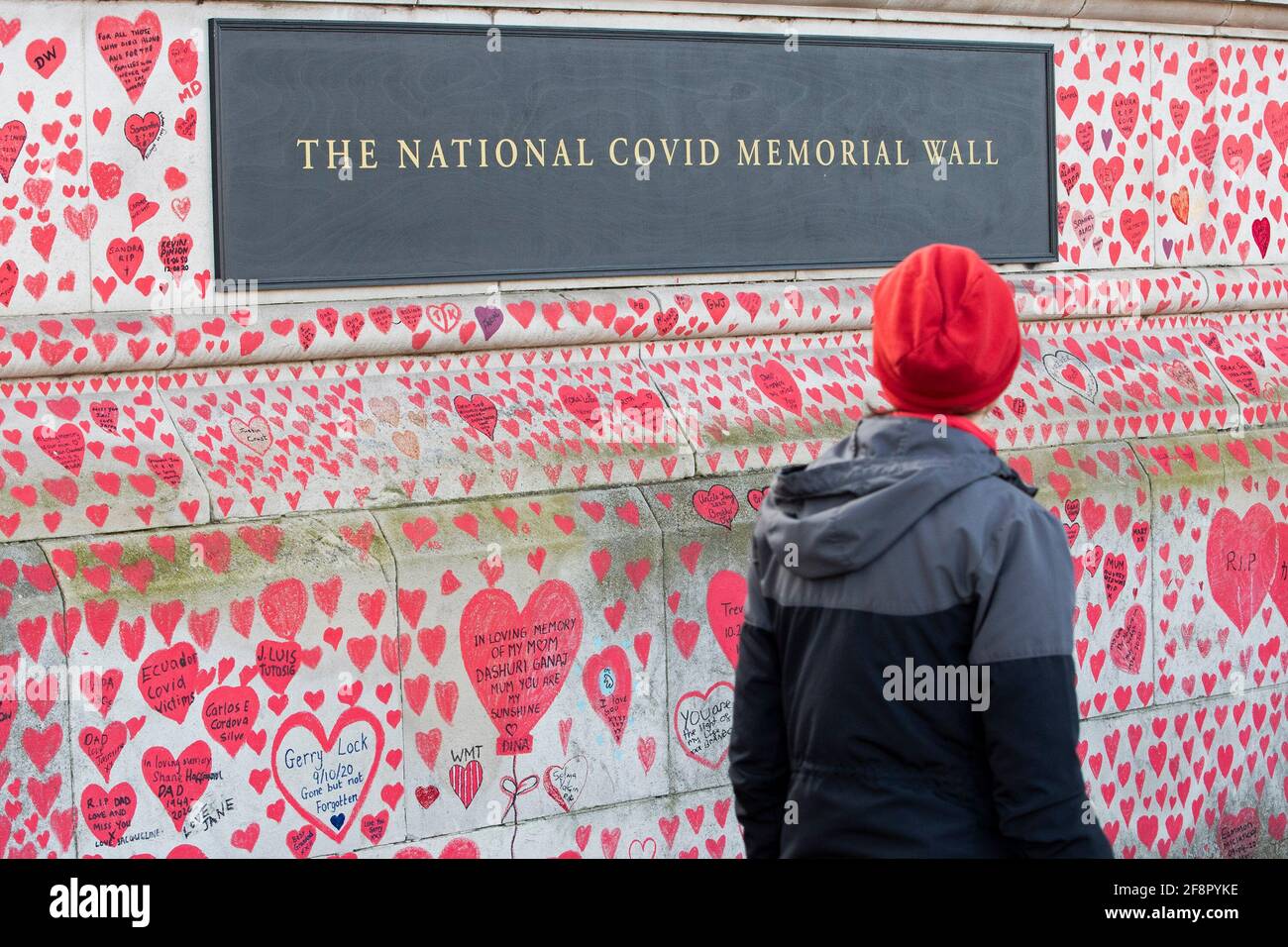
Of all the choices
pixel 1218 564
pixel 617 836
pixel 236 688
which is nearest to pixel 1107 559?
pixel 1218 564

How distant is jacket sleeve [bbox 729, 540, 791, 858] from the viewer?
2.61 m

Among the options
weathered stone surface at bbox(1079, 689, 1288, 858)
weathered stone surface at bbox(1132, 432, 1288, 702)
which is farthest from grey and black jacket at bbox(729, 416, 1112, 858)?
weathered stone surface at bbox(1132, 432, 1288, 702)

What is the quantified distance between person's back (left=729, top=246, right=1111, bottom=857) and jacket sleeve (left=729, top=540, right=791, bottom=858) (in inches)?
2.2

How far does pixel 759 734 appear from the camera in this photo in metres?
2.62

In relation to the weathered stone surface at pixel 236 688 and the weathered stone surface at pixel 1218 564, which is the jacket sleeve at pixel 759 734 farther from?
the weathered stone surface at pixel 1218 564

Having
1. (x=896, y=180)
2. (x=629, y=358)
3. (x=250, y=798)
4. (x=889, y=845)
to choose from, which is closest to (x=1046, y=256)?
(x=896, y=180)

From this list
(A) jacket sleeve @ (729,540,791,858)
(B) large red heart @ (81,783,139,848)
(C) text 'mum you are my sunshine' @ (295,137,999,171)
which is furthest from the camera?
(C) text 'mum you are my sunshine' @ (295,137,999,171)

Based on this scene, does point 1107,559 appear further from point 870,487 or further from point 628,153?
point 870,487

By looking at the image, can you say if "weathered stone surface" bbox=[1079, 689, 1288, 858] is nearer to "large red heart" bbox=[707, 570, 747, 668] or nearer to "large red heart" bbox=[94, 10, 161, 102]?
"large red heart" bbox=[707, 570, 747, 668]

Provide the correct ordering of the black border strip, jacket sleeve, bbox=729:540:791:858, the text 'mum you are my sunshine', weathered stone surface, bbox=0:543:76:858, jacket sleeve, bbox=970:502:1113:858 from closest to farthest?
jacket sleeve, bbox=970:502:1113:858
jacket sleeve, bbox=729:540:791:858
weathered stone surface, bbox=0:543:76:858
the black border strip
the text 'mum you are my sunshine'

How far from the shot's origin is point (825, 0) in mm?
5270

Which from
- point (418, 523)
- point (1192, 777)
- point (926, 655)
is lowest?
point (1192, 777)

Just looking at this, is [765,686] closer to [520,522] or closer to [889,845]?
[889,845]

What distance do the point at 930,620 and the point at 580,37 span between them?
2980 mm
